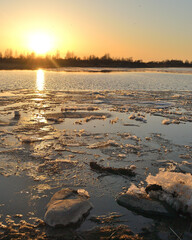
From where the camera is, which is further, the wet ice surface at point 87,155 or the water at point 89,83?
the water at point 89,83

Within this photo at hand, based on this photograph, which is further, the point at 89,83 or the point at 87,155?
the point at 89,83

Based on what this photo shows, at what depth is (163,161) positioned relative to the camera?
5.13 m

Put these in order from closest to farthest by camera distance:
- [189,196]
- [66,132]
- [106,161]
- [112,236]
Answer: [112,236] → [189,196] → [106,161] → [66,132]

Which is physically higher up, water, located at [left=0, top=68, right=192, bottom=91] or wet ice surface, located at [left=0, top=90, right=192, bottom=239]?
water, located at [left=0, top=68, right=192, bottom=91]

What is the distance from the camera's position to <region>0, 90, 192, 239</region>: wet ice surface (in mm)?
3494

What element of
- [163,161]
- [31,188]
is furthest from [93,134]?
[31,188]

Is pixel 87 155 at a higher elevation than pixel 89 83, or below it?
below

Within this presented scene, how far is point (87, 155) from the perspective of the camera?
17.7ft

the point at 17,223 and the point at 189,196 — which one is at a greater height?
the point at 189,196

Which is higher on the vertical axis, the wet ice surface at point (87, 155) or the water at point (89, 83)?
the water at point (89, 83)

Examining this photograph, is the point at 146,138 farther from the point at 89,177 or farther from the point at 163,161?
the point at 89,177

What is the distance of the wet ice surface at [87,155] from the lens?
349 cm

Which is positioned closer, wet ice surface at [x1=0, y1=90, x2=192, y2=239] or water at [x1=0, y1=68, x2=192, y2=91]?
wet ice surface at [x1=0, y1=90, x2=192, y2=239]

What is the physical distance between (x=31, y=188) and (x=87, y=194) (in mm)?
856
